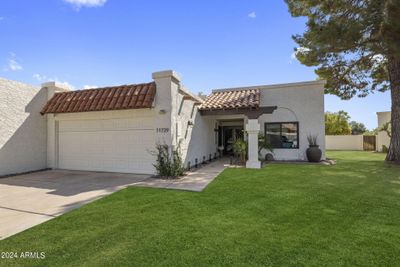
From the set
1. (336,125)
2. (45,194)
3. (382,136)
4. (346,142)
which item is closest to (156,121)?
(45,194)

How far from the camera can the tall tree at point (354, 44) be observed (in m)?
10.4

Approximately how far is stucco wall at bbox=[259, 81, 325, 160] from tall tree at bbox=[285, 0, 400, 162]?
1802mm

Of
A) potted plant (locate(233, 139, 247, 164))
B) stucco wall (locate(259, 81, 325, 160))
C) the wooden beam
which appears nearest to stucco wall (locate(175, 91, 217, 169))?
the wooden beam

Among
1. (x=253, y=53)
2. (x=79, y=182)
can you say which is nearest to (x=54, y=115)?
(x=79, y=182)

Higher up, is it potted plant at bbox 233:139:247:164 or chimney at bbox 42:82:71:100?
chimney at bbox 42:82:71:100

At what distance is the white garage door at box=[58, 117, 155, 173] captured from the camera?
33.0 feet

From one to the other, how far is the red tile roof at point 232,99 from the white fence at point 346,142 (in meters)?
17.1

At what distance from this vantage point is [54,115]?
11.6 meters

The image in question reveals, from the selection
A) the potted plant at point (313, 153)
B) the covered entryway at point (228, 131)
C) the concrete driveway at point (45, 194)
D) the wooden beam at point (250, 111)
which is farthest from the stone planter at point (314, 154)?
the concrete driveway at point (45, 194)

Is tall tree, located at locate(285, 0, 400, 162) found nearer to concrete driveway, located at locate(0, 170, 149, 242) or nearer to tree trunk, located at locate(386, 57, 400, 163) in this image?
tree trunk, located at locate(386, 57, 400, 163)

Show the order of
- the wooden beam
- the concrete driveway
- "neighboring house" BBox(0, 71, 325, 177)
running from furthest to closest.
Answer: the wooden beam, "neighboring house" BBox(0, 71, 325, 177), the concrete driveway

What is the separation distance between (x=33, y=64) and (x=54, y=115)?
2673 millimetres

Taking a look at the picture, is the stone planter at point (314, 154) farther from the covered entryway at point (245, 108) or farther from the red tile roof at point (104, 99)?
the red tile roof at point (104, 99)

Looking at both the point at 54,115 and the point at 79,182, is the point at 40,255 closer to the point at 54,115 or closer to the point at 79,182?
the point at 79,182
